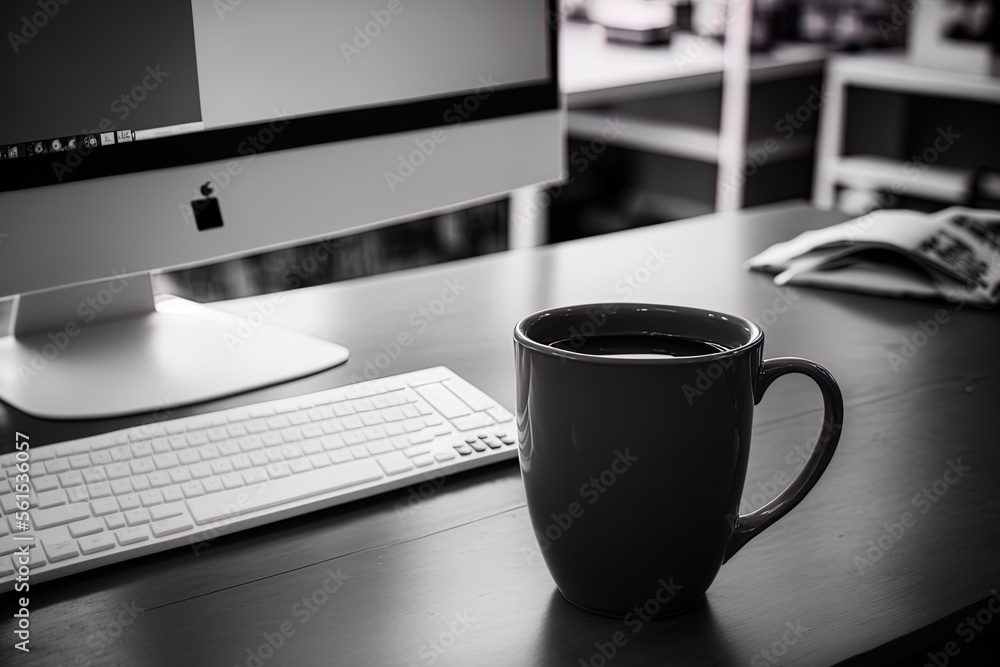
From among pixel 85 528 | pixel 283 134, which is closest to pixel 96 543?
pixel 85 528

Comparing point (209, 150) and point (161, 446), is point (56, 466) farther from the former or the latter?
point (209, 150)

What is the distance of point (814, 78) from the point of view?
9.17ft

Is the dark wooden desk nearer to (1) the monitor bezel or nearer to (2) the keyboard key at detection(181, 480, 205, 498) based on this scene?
(2) the keyboard key at detection(181, 480, 205, 498)

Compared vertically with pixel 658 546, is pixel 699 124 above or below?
below

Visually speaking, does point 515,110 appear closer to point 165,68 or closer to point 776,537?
point 165,68

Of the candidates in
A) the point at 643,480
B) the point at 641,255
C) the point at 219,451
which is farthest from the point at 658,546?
the point at 641,255

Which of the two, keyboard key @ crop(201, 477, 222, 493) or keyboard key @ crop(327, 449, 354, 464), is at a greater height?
keyboard key @ crop(201, 477, 222, 493)

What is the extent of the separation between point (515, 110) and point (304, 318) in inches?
10.7

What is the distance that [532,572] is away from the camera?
531mm

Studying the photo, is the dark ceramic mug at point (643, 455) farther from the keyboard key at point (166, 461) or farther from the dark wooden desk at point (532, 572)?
the keyboard key at point (166, 461)

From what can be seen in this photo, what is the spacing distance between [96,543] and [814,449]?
0.38m

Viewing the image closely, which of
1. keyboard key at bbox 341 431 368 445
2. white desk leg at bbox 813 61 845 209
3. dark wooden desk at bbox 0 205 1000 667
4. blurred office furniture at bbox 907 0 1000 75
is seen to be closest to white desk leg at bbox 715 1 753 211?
white desk leg at bbox 813 61 845 209

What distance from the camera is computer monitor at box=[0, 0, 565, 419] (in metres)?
0.70

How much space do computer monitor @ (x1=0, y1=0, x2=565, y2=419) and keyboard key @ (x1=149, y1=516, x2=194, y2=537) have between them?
0.59 feet
